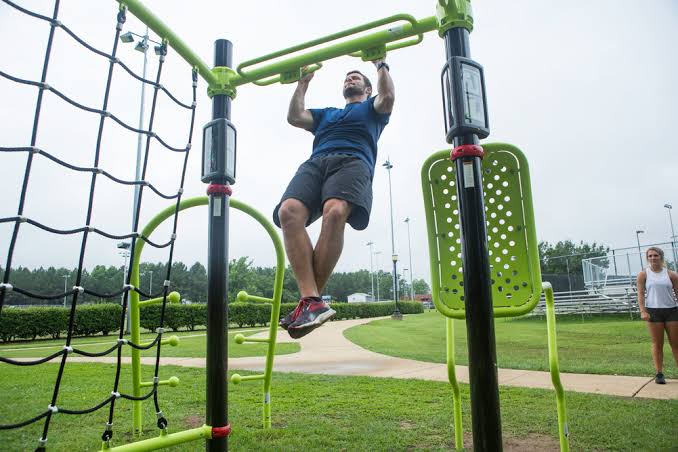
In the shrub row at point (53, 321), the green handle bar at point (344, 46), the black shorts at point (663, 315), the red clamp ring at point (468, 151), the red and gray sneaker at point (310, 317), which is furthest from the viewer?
the shrub row at point (53, 321)

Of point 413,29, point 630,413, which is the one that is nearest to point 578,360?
point 630,413

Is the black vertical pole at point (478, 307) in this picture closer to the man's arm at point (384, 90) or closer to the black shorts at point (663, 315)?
the man's arm at point (384, 90)

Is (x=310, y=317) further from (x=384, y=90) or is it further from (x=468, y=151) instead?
(x=384, y=90)

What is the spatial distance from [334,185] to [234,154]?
497 mm

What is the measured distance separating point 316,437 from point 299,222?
1.21m

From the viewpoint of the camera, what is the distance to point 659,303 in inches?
174

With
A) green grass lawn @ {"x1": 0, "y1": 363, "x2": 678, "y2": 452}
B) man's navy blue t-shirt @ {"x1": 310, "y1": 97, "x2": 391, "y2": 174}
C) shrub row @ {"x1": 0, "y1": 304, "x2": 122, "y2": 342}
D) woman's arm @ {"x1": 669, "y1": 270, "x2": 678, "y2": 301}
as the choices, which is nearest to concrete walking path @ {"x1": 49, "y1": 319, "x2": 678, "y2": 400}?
green grass lawn @ {"x1": 0, "y1": 363, "x2": 678, "y2": 452}

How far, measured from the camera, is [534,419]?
2.81 m

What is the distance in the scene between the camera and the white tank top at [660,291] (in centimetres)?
440

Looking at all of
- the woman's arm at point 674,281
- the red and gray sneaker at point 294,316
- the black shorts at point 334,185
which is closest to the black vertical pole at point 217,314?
the red and gray sneaker at point 294,316

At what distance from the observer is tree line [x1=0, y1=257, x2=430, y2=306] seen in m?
14.3

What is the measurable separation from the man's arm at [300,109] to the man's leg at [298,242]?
0.53m

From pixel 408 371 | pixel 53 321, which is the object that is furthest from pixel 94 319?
pixel 408 371

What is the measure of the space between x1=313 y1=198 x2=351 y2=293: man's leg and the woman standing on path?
3594 millimetres
